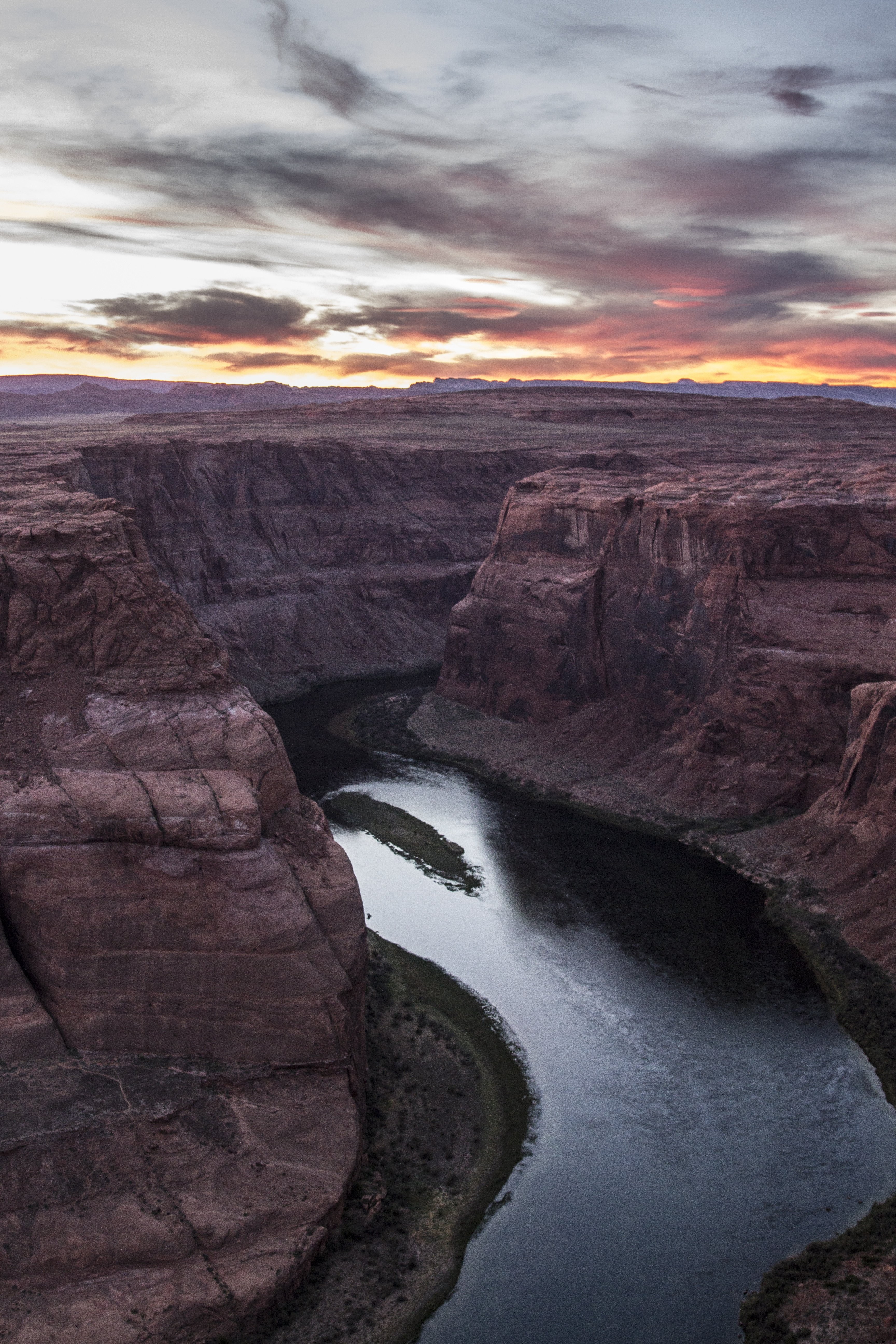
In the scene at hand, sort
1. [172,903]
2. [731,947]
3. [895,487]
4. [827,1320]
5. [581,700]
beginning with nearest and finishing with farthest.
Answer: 1. [827,1320]
2. [172,903]
3. [731,947]
4. [895,487]
5. [581,700]

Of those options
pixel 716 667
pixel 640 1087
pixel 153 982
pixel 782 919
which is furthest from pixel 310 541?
pixel 153 982

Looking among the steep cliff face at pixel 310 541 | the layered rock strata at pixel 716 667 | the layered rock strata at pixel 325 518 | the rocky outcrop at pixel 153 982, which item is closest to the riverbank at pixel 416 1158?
the rocky outcrop at pixel 153 982

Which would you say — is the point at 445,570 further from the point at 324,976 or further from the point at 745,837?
the point at 324,976

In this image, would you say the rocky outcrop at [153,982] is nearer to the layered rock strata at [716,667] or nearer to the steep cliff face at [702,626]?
the layered rock strata at [716,667]

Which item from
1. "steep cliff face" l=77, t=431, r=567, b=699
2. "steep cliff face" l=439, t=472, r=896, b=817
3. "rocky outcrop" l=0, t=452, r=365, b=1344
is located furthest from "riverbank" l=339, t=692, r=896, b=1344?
"steep cliff face" l=77, t=431, r=567, b=699

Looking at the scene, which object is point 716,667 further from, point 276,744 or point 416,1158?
point 416,1158

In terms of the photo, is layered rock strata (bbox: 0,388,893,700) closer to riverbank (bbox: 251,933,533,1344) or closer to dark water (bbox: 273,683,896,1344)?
dark water (bbox: 273,683,896,1344)

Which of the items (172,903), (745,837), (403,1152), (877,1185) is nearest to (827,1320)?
(877,1185)

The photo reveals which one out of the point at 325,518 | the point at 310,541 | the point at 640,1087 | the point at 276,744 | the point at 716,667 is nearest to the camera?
the point at 276,744
